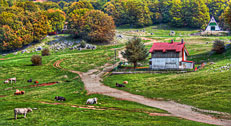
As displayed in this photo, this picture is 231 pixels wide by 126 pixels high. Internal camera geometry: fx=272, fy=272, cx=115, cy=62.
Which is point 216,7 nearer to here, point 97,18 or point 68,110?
point 97,18

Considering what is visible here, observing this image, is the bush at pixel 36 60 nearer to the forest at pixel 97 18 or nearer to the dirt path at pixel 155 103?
the dirt path at pixel 155 103

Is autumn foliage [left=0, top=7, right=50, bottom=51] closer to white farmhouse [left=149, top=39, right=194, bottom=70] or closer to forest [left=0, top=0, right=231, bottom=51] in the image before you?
forest [left=0, top=0, right=231, bottom=51]

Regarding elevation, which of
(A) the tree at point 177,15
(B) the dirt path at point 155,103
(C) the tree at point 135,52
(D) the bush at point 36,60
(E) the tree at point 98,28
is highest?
(A) the tree at point 177,15

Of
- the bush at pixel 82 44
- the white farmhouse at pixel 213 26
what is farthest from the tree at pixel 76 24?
the white farmhouse at pixel 213 26

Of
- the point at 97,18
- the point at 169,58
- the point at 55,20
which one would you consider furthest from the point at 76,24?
the point at 169,58

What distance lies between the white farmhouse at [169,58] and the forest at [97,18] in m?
32.4

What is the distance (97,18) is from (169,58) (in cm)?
6742

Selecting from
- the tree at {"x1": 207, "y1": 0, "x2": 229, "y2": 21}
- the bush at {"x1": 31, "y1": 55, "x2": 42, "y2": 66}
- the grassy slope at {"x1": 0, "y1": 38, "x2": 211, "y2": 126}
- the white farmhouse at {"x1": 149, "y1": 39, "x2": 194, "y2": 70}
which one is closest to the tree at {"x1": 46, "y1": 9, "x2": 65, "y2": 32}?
the bush at {"x1": 31, "y1": 55, "x2": 42, "y2": 66}

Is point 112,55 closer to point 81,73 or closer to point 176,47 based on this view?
point 81,73

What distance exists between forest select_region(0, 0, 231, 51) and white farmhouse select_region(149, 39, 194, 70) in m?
32.4

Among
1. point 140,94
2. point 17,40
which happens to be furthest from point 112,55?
point 140,94

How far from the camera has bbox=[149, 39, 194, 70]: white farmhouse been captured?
257 ft

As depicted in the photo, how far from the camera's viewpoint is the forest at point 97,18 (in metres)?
131

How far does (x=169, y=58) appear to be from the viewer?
79312 millimetres
